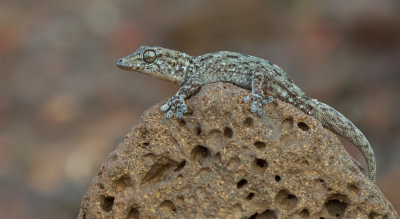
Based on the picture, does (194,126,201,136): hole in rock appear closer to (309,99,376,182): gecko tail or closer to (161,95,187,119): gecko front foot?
(161,95,187,119): gecko front foot

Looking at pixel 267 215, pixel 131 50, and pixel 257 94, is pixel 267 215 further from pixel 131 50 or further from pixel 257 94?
pixel 131 50

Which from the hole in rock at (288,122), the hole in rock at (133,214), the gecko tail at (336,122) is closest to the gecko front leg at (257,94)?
the hole in rock at (288,122)

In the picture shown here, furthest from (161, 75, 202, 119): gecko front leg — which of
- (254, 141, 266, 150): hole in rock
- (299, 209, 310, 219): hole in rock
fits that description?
(299, 209, 310, 219): hole in rock

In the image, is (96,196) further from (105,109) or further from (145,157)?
(105,109)

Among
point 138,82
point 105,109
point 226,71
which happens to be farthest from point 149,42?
point 226,71

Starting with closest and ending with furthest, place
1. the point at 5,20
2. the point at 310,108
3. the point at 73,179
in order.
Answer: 1. the point at 310,108
2. the point at 73,179
3. the point at 5,20

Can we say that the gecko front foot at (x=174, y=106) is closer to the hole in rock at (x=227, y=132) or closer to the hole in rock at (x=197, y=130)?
the hole in rock at (x=197, y=130)
